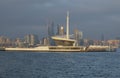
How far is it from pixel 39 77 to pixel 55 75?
4587mm

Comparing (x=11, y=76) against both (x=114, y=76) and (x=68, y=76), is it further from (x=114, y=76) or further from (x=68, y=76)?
(x=114, y=76)

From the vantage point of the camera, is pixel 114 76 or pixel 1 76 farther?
pixel 114 76

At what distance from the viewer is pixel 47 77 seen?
60.3 m

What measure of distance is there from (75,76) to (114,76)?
220 inches

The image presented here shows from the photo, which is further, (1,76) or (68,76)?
(68,76)

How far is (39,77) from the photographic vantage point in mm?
59500

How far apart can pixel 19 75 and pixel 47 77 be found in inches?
160

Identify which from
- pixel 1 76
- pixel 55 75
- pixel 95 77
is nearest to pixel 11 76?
pixel 1 76

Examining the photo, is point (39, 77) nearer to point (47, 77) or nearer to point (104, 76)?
point (47, 77)

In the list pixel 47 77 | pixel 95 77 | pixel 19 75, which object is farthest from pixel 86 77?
pixel 19 75

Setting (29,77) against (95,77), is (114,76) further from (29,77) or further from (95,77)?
(29,77)

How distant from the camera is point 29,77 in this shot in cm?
5894

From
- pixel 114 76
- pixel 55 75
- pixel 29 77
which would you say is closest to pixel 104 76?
pixel 114 76

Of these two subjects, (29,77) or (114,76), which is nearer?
(29,77)
